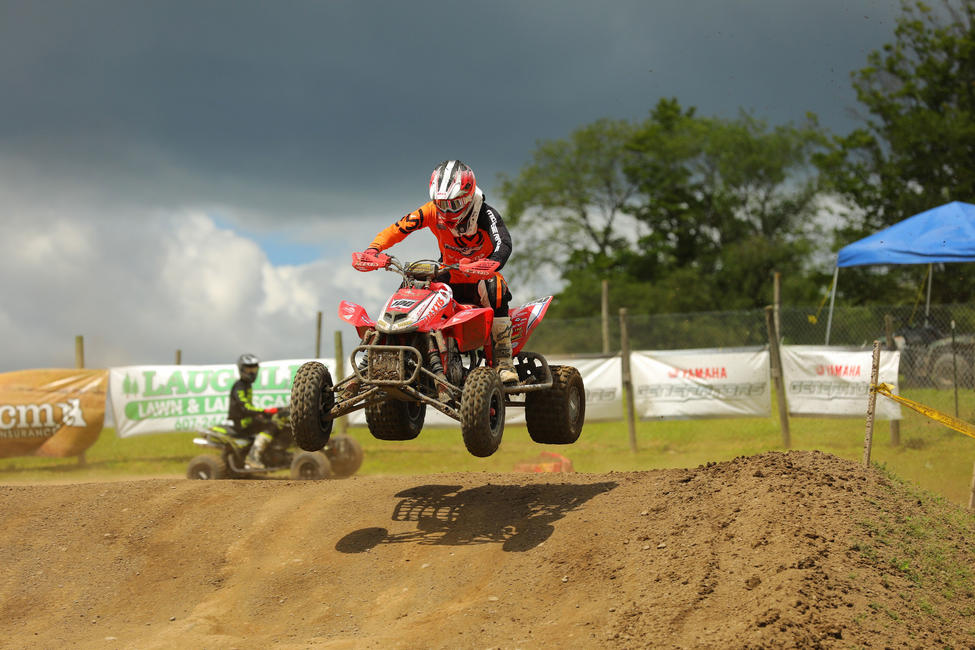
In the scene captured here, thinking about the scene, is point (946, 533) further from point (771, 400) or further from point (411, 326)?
point (771, 400)

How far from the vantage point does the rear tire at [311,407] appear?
23.2ft

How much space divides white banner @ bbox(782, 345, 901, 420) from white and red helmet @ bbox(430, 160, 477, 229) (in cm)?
871

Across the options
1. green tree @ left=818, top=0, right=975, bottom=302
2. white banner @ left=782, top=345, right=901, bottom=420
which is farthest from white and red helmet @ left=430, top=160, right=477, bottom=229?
green tree @ left=818, top=0, right=975, bottom=302

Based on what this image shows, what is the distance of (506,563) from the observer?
24.6ft

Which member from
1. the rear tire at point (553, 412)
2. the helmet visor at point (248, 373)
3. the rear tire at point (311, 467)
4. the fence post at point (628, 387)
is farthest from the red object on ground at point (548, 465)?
the rear tire at point (553, 412)

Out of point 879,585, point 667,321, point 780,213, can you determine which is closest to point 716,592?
point 879,585

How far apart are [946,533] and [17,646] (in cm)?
752

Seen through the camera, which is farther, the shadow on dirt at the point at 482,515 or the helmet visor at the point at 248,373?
the helmet visor at the point at 248,373

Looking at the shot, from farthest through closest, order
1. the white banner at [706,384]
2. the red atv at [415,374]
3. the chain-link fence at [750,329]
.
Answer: the chain-link fence at [750,329]
the white banner at [706,384]
the red atv at [415,374]

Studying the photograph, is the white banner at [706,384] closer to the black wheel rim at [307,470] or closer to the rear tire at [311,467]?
the rear tire at [311,467]

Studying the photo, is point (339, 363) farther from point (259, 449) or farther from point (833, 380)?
point (833, 380)

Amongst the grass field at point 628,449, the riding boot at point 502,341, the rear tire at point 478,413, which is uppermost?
the riding boot at point 502,341

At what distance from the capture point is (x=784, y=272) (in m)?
39.1

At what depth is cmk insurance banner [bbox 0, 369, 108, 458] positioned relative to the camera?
15875 mm
